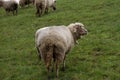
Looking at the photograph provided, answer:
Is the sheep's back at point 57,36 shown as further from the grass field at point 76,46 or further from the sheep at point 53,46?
the grass field at point 76,46

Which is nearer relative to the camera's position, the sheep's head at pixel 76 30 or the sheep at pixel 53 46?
the sheep at pixel 53 46

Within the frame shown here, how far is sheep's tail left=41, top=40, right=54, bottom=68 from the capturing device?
9836mm

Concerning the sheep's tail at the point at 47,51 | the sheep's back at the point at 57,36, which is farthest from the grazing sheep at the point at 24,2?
the sheep's tail at the point at 47,51

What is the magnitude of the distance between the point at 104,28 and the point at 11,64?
5.62 meters

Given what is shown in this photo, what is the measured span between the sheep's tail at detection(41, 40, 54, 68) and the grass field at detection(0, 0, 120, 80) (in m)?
0.98

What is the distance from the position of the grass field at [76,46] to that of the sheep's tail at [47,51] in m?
0.98

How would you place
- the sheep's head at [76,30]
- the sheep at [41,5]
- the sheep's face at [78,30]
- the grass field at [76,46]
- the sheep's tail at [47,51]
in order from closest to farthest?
the sheep's tail at [47,51], the grass field at [76,46], the sheep's head at [76,30], the sheep's face at [78,30], the sheep at [41,5]

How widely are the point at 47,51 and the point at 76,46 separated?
14.8 ft

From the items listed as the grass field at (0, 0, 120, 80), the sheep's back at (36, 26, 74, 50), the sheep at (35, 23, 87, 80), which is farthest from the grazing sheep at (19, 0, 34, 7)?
the sheep at (35, 23, 87, 80)

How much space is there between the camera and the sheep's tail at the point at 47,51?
→ 9836 millimetres

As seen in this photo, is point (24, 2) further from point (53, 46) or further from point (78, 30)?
point (53, 46)

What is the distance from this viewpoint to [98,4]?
22547mm

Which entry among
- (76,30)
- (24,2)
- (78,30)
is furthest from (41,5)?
(76,30)

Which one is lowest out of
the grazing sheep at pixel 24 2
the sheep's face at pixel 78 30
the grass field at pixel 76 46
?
the grass field at pixel 76 46
